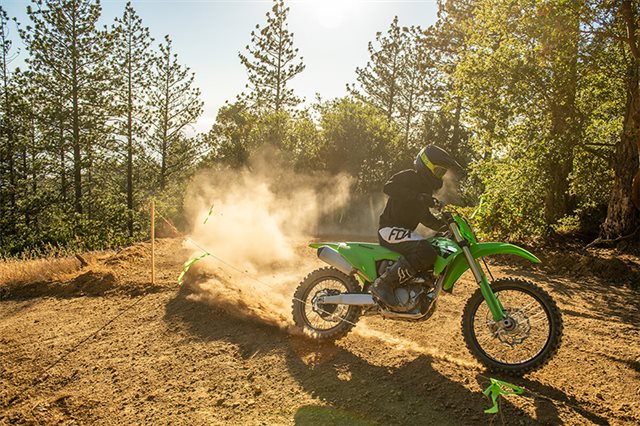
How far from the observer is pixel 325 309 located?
Result: 226 inches

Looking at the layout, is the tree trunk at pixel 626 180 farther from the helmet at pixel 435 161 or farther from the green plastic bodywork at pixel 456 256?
the green plastic bodywork at pixel 456 256

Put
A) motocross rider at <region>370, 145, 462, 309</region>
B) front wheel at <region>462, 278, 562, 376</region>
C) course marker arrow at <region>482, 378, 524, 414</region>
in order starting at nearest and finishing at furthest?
course marker arrow at <region>482, 378, 524, 414</region> → front wheel at <region>462, 278, 562, 376</region> → motocross rider at <region>370, 145, 462, 309</region>

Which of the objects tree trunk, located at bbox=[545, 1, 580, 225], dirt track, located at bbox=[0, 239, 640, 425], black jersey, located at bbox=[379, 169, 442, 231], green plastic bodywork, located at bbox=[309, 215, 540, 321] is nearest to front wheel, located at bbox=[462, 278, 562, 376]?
green plastic bodywork, located at bbox=[309, 215, 540, 321]

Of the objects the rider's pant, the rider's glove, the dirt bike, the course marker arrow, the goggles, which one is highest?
the goggles

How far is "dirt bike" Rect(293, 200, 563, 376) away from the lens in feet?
14.9

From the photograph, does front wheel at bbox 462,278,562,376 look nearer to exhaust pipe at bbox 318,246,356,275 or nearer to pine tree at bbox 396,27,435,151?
exhaust pipe at bbox 318,246,356,275

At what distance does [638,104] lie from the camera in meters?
11.4

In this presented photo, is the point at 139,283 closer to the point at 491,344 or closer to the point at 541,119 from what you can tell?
the point at 491,344

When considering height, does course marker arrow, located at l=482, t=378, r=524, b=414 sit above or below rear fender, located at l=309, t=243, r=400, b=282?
below

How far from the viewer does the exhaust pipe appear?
569 centimetres

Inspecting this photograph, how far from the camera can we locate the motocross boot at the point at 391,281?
201 inches

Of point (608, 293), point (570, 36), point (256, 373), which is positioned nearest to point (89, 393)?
point (256, 373)

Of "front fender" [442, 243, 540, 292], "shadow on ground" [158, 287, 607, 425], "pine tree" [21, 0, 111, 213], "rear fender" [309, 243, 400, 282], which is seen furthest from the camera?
"pine tree" [21, 0, 111, 213]

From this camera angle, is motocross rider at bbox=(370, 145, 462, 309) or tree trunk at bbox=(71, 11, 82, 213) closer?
motocross rider at bbox=(370, 145, 462, 309)
